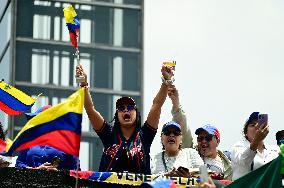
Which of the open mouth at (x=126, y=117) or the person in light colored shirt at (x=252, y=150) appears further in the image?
the open mouth at (x=126, y=117)

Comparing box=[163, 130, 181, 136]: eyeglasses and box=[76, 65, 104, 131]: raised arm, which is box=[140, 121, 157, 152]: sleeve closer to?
box=[163, 130, 181, 136]: eyeglasses

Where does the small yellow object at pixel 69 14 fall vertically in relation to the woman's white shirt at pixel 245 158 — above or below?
above

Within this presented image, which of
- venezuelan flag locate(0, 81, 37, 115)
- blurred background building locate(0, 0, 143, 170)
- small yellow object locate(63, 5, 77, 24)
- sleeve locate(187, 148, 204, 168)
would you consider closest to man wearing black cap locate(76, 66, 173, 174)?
sleeve locate(187, 148, 204, 168)

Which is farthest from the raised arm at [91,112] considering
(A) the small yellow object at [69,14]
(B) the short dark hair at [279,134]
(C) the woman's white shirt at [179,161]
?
(B) the short dark hair at [279,134]

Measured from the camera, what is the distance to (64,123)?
50.6 ft

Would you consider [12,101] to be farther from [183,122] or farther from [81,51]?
[81,51]

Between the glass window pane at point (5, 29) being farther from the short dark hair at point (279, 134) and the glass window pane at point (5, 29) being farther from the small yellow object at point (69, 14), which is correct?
the short dark hair at point (279, 134)

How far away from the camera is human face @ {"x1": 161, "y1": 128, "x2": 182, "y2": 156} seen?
56.8 ft

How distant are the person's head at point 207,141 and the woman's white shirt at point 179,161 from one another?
20.6 inches

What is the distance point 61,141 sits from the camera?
599 inches

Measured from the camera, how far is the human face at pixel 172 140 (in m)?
17.3

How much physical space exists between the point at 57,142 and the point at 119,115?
1952mm

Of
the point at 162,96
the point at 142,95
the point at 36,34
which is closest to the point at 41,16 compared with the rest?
the point at 36,34

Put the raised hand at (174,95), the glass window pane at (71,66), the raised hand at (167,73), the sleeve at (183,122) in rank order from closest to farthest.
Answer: the raised hand at (167,73) → the raised hand at (174,95) → the sleeve at (183,122) → the glass window pane at (71,66)
